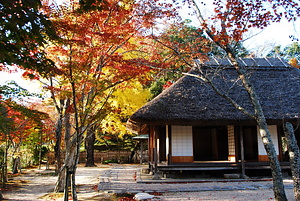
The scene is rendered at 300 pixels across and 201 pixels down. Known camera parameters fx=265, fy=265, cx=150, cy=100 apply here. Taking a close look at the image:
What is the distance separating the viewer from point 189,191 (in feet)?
24.5

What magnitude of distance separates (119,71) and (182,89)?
3718mm

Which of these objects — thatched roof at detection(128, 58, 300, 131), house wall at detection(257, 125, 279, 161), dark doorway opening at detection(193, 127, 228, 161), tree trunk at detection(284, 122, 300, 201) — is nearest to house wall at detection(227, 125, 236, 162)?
dark doorway opening at detection(193, 127, 228, 161)

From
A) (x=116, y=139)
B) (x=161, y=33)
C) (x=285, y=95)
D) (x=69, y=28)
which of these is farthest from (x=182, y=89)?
(x=116, y=139)

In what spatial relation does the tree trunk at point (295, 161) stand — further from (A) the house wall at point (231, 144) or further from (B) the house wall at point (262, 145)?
(B) the house wall at point (262, 145)

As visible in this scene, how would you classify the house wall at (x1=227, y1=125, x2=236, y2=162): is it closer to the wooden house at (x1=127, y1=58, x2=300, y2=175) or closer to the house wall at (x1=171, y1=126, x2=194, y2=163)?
the wooden house at (x1=127, y1=58, x2=300, y2=175)

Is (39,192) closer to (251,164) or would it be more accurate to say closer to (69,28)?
(69,28)

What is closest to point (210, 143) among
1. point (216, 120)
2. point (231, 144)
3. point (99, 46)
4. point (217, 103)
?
point (231, 144)

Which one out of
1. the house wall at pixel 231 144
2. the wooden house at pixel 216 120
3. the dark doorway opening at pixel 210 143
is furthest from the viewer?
the dark doorway opening at pixel 210 143

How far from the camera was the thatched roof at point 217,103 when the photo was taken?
32.0 feet

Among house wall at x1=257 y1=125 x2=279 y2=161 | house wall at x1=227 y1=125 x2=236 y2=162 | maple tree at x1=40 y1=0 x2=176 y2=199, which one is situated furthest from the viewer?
house wall at x1=227 y1=125 x2=236 y2=162

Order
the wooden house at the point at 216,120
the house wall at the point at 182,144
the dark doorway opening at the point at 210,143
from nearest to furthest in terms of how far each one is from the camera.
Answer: the wooden house at the point at 216,120, the house wall at the point at 182,144, the dark doorway opening at the point at 210,143

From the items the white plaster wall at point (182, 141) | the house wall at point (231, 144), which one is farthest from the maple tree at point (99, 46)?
the house wall at point (231, 144)

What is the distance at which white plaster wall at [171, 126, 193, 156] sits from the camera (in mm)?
10609

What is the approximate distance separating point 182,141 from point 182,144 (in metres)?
0.12
